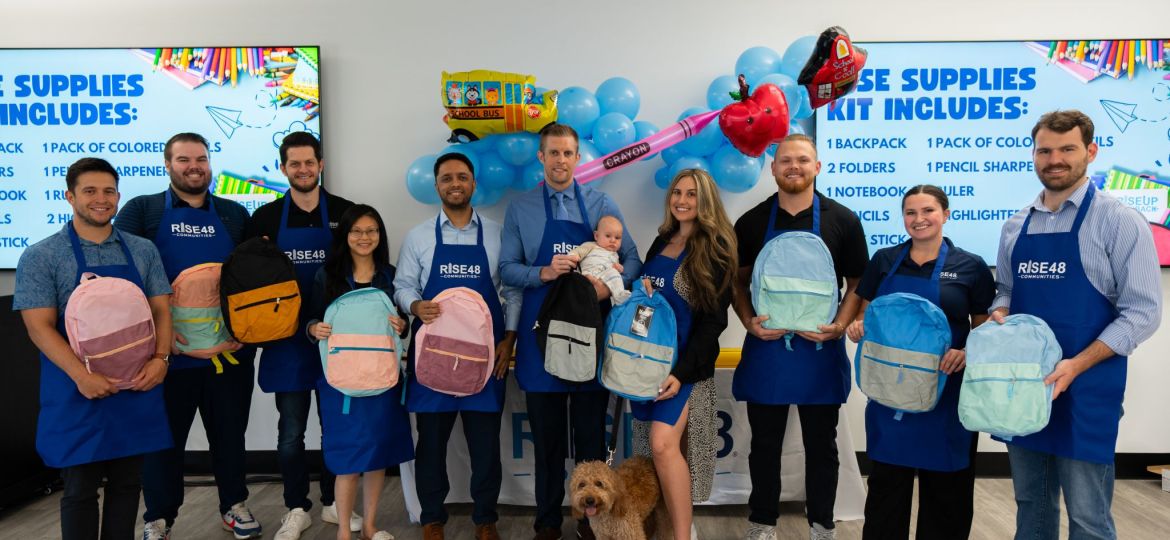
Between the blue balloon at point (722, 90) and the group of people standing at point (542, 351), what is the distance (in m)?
0.89

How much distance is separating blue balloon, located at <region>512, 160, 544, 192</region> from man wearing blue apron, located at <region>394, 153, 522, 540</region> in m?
0.69

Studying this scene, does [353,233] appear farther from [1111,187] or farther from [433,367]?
[1111,187]

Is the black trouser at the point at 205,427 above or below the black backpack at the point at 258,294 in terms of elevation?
below

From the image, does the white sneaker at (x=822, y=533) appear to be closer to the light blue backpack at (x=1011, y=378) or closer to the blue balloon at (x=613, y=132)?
the light blue backpack at (x=1011, y=378)

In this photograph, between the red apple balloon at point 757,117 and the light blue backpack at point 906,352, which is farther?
the red apple balloon at point 757,117

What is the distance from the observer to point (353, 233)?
2.94m

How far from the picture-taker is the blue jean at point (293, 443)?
125 inches

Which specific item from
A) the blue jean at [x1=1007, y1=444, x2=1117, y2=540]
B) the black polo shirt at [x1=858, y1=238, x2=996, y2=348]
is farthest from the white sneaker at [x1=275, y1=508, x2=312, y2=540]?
the blue jean at [x1=1007, y1=444, x2=1117, y2=540]

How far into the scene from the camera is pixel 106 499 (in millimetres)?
2658

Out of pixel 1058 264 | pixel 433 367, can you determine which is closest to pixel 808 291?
pixel 1058 264

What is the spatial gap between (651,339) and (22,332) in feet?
11.2

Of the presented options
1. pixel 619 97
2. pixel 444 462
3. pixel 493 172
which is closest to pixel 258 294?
pixel 444 462

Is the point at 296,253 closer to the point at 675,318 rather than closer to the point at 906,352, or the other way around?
the point at 675,318

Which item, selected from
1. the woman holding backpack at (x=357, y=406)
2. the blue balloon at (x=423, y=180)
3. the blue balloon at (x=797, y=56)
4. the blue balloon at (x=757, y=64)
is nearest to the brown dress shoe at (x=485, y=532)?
the woman holding backpack at (x=357, y=406)
